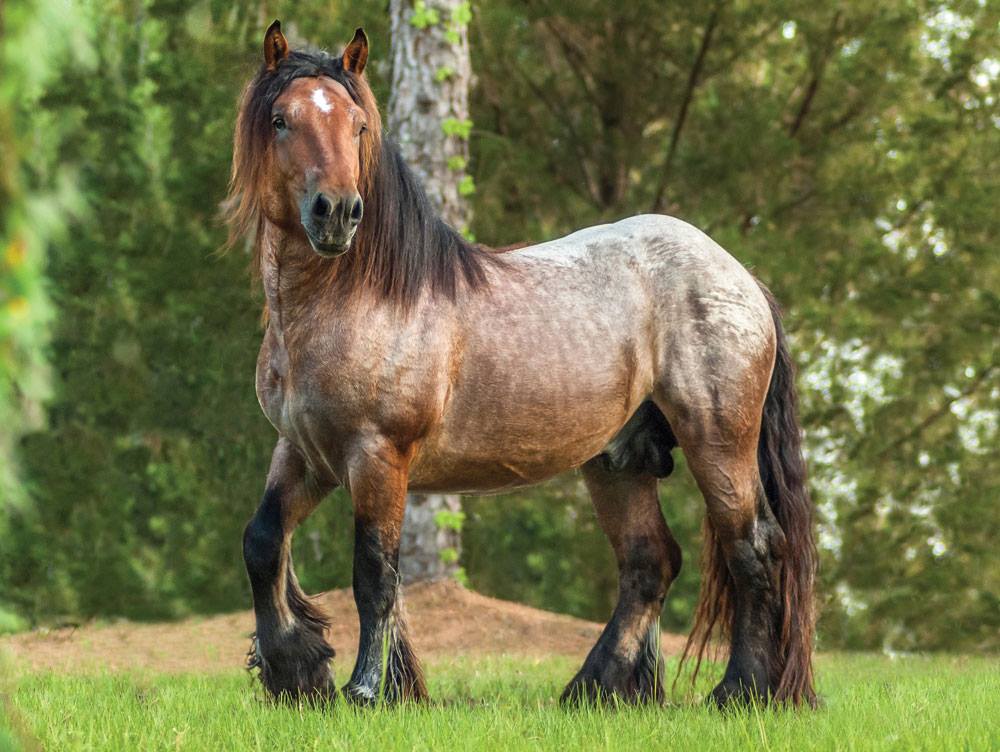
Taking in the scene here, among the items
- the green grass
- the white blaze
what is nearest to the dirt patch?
the green grass

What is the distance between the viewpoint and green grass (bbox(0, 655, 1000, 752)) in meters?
3.57

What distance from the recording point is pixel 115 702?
184 inches

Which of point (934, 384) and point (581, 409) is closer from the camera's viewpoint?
point (581, 409)

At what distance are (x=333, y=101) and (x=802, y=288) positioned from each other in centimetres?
526

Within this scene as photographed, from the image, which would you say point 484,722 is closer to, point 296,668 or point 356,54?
point 296,668

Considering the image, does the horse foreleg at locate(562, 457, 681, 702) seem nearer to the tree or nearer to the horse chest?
the horse chest

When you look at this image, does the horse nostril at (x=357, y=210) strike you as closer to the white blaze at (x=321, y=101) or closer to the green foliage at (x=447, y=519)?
the white blaze at (x=321, y=101)

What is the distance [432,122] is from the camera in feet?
26.1

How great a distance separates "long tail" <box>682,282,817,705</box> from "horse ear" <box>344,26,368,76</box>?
80.5 inches

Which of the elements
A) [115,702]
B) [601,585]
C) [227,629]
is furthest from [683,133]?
[115,702]

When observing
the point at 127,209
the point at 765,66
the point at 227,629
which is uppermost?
the point at 765,66

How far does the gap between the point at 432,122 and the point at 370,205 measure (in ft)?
12.5

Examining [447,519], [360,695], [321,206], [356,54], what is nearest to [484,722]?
[360,695]

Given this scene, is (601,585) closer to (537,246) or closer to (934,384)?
(934,384)
